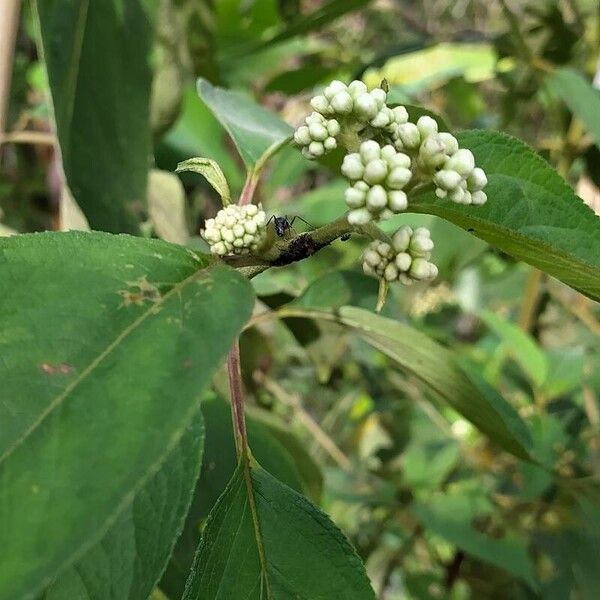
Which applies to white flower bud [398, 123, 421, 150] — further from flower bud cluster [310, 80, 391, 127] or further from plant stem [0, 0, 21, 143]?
plant stem [0, 0, 21, 143]

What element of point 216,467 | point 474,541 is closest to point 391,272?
point 216,467

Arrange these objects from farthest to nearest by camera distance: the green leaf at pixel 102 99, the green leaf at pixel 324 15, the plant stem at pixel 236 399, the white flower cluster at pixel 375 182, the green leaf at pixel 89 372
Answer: the green leaf at pixel 324 15, the green leaf at pixel 102 99, the plant stem at pixel 236 399, the white flower cluster at pixel 375 182, the green leaf at pixel 89 372

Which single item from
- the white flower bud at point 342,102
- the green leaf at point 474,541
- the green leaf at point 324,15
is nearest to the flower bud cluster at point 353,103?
the white flower bud at point 342,102

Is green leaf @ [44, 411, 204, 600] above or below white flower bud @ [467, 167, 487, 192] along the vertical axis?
below

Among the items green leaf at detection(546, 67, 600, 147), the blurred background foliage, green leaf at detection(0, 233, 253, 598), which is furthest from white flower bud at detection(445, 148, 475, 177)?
green leaf at detection(546, 67, 600, 147)

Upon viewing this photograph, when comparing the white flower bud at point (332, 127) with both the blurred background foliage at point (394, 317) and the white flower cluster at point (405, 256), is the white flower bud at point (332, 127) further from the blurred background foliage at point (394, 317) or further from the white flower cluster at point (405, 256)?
the blurred background foliage at point (394, 317)

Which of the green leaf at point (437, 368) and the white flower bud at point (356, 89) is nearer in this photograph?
the white flower bud at point (356, 89)

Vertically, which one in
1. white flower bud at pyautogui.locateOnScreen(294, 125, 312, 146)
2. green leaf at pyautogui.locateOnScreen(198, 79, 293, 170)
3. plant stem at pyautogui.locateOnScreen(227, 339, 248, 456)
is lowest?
plant stem at pyautogui.locateOnScreen(227, 339, 248, 456)
